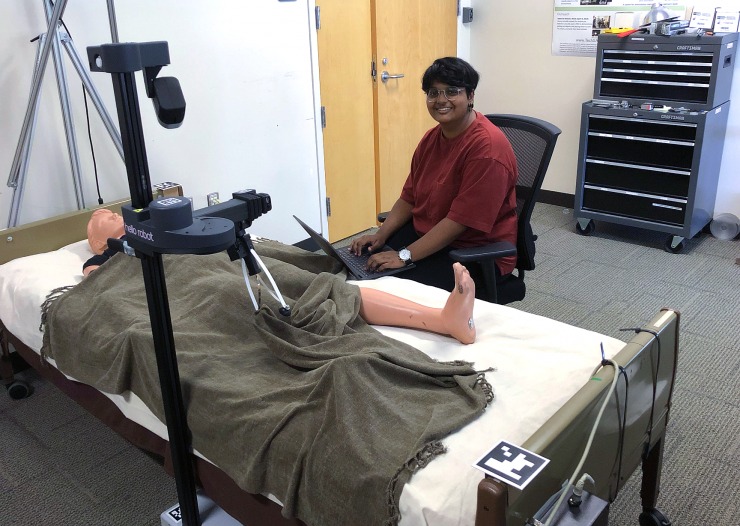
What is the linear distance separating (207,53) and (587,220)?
7.51ft

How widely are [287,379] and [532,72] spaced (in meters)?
3.30

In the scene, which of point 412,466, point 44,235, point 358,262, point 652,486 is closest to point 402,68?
point 358,262

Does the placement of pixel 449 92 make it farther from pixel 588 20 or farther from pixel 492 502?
pixel 588 20

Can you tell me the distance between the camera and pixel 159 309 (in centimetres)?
127

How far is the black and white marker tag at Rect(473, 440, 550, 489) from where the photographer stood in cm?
98

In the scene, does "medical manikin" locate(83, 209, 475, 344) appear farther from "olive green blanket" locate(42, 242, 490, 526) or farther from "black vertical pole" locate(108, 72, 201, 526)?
→ "black vertical pole" locate(108, 72, 201, 526)

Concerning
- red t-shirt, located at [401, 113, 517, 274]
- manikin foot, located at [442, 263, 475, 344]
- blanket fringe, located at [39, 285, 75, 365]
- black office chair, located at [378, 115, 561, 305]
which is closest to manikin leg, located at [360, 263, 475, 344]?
manikin foot, located at [442, 263, 475, 344]

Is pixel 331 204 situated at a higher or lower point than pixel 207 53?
lower

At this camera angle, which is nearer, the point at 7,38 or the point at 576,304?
the point at 7,38

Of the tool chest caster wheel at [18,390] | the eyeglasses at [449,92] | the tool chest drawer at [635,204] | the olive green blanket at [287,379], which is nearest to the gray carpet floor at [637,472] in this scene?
the tool chest caster wheel at [18,390]

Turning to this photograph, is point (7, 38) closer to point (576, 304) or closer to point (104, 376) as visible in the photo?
point (104, 376)

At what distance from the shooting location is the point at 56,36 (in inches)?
87.4

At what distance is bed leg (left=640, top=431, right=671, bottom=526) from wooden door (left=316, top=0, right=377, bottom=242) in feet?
7.65

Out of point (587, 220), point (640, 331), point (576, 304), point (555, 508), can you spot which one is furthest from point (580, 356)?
point (587, 220)
